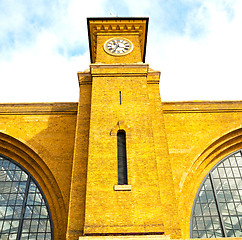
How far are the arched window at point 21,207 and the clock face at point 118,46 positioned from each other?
8.17 m

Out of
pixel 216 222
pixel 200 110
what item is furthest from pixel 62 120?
pixel 216 222

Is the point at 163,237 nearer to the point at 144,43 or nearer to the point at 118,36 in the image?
the point at 118,36

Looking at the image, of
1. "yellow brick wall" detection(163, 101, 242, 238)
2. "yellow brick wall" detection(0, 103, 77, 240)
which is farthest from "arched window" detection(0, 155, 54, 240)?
"yellow brick wall" detection(163, 101, 242, 238)

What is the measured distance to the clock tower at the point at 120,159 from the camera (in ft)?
30.4

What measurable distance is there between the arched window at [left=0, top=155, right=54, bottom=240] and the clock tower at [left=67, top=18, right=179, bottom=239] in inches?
119

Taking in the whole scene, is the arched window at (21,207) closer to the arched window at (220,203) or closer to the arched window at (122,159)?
the arched window at (122,159)

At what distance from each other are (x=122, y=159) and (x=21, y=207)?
214 inches

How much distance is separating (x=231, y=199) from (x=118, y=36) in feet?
37.1

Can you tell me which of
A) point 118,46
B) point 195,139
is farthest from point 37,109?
point 195,139

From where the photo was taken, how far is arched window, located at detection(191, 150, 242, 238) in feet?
39.6

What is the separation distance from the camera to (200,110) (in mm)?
14891

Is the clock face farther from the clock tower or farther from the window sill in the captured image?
the window sill

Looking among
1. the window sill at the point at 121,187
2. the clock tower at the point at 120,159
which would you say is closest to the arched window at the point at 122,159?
the clock tower at the point at 120,159

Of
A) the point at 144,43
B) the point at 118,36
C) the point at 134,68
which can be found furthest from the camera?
the point at 144,43
